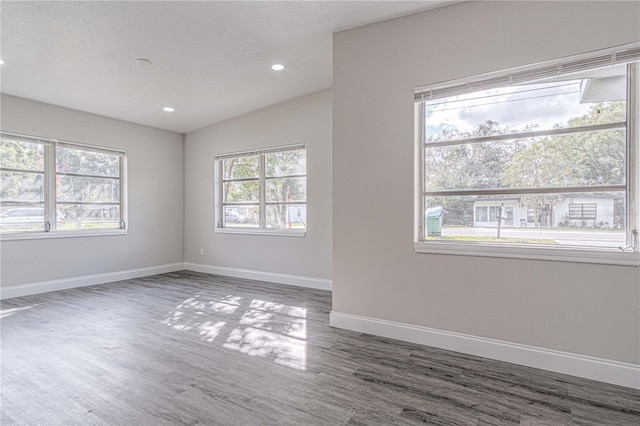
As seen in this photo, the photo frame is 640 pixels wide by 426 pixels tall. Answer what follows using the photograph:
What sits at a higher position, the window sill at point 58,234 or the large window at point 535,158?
the large window at point 535,158

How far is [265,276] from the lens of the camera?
557 centimetres

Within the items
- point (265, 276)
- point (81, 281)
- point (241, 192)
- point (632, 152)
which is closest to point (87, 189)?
point (81, 281)

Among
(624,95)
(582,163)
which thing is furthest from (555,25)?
(582,163)

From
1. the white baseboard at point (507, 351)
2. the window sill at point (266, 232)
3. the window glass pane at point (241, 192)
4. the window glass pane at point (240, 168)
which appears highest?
the window glass pane at point (240, 168)

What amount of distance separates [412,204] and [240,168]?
381 cm

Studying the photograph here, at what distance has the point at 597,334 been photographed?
91.5 inches

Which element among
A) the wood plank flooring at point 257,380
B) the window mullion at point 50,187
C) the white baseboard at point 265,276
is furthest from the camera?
the white baseboard at point 265,276

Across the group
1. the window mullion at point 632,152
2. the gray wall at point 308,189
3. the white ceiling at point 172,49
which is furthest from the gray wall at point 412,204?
the gray wall at point 308,189

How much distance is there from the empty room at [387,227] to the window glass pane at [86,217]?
1.10ft

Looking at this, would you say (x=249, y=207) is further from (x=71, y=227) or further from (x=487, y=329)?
(x=487, y=329)

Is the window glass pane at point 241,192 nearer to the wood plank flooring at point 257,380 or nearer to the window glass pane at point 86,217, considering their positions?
the window glass pane at point 86,217

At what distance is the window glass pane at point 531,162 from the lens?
2381 mm

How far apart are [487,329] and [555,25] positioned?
7.74ft

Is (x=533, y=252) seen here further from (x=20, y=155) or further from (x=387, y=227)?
(x=20, y=155)
